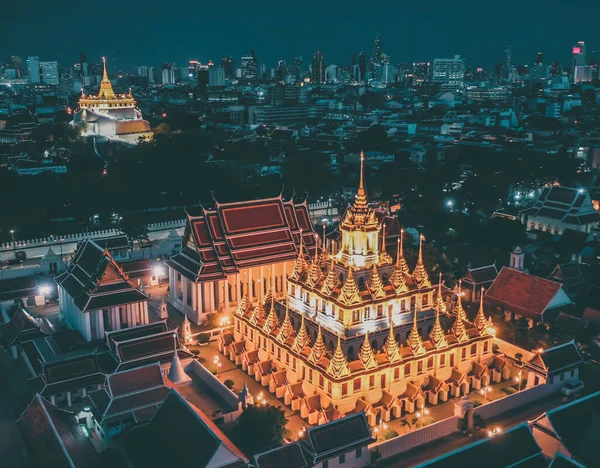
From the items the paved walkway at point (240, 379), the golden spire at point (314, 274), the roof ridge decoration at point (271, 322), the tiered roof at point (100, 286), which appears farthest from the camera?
the tiered roof at point (100, 286)

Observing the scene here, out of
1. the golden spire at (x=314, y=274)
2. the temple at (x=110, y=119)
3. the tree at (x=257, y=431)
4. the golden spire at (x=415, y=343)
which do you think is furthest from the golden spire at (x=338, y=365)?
the temple at (x=110, y=119)

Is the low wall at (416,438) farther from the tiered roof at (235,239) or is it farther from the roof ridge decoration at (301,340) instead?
the tiered roof at (235,239)

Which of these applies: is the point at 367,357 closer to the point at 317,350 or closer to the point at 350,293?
the point at 317,350

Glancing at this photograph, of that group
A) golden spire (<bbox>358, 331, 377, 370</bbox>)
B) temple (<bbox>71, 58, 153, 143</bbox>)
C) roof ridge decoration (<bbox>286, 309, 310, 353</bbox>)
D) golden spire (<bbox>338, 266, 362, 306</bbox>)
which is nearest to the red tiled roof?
golden spire (<bbox>338, 266, 362, 306</bbox>)

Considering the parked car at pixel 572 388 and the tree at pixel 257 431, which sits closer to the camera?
the tree at pixel 257 431

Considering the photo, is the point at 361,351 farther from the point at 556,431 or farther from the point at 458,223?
the point at 458,223

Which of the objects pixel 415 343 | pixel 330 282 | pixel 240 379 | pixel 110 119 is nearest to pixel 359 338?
pixel 415 343
